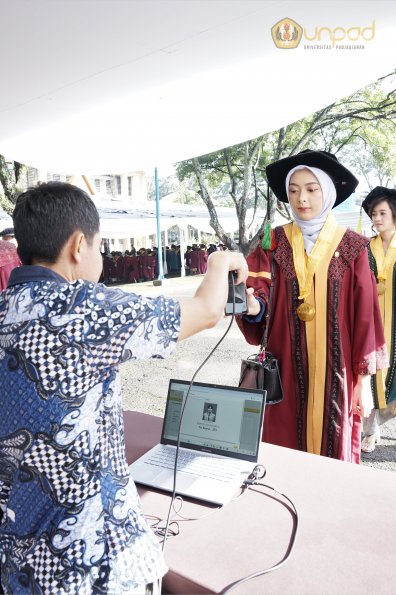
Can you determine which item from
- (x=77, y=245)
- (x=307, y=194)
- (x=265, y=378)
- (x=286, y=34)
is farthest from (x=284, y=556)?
(x=286, y=34)

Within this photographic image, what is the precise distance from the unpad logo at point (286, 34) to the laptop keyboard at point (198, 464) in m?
2.73

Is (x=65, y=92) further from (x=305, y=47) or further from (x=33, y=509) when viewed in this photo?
(x=33, y=509)

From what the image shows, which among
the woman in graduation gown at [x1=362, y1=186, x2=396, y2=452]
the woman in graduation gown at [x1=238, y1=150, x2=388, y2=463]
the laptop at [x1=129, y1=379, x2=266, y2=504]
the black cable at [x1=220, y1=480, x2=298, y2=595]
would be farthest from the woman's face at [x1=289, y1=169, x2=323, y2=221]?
the woman in graduation gown at [x1=362, y1=186, x2=396, y2=452]

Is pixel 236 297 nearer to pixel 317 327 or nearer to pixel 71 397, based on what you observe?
pixel 71 397

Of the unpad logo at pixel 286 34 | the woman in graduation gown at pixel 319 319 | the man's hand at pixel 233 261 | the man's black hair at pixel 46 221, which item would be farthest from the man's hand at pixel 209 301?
the unpad logo at pixel 286 34

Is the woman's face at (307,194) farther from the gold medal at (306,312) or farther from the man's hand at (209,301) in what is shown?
the man's hand at (209,301)

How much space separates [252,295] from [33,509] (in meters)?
1.50

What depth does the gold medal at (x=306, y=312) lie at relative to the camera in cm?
223

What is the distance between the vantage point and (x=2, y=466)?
98 cm

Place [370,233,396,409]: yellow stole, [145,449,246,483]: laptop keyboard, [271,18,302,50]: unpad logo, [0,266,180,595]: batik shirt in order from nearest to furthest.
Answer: [0,266,180,595]: batik shirt
[145,449,246,483]: laptop keyboard
[271,18,302,50]: unpad logo
[370,233,396,409]: yellow stole

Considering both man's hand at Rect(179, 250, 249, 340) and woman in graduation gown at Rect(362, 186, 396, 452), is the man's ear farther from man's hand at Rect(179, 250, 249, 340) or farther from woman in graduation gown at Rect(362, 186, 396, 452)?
woman in graduation gown at Rect(362, 186, 396, 452)

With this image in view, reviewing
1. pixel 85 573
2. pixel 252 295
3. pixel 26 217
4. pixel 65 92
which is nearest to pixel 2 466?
pixel 85 573

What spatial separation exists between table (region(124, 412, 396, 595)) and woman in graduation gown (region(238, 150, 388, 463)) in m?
0.68

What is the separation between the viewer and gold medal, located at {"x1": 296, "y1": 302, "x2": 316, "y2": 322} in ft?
7.32
